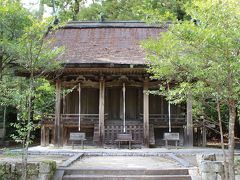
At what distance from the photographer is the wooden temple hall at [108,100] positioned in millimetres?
13633

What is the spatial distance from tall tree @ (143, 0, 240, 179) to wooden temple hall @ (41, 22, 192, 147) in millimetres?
6302

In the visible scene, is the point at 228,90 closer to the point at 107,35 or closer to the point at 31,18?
the point at 31,18

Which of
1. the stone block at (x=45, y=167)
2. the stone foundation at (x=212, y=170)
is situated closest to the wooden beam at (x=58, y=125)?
the stone block at (x=45, y=167)

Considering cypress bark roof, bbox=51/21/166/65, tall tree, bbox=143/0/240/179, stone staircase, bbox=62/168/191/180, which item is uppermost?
cypress bark roof, bbox=51/21/166/65

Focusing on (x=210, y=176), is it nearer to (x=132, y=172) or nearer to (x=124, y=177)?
(x=132, y=172)

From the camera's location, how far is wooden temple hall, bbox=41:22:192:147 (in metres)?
13.6

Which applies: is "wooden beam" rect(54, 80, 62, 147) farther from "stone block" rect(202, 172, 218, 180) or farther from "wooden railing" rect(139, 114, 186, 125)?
"stone block" rect(202, 172, 218, 180)

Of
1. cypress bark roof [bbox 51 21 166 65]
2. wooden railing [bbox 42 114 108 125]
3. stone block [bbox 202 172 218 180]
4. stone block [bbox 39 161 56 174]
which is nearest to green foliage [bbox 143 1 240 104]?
stone block [bbox 202 172 218 180]

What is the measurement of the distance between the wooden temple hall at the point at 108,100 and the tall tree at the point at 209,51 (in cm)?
630

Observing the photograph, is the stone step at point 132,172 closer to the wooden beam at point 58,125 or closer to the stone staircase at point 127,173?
the stone staircase at point 127,173

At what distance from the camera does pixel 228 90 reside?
20.4 feet

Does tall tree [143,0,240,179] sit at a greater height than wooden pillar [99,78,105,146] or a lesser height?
greater

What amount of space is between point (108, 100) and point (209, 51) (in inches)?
386

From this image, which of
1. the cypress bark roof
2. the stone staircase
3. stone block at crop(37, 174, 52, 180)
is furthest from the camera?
the cypress bark roof
